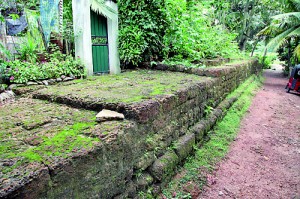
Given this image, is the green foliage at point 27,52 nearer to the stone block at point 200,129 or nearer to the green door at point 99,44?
the green door at point 99,44

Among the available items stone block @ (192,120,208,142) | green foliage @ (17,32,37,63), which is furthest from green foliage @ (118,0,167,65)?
stone block @ (192,120,208,142)

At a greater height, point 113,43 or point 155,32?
point 155,32

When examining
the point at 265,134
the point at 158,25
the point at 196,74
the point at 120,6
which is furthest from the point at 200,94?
the point at 120,6

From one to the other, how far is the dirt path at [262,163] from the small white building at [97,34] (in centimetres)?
308

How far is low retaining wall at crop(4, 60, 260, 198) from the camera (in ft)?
4.66

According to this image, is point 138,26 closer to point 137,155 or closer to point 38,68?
point 38,68

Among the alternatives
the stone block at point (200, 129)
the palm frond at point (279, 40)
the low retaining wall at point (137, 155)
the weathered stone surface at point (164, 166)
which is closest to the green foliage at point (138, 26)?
the low retaining wall at point (137, 155)

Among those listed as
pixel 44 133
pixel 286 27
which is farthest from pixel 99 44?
pixel 286 27

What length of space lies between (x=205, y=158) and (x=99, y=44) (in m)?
3.14

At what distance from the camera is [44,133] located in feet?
5.83

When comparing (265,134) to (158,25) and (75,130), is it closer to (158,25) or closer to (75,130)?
(158,25)

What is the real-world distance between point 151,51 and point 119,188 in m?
4.21

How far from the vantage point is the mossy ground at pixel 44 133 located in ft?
4.71

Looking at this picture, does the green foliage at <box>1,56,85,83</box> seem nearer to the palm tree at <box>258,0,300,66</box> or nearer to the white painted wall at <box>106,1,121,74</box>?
the white painted wall at <box>106,1,121,74</box>
